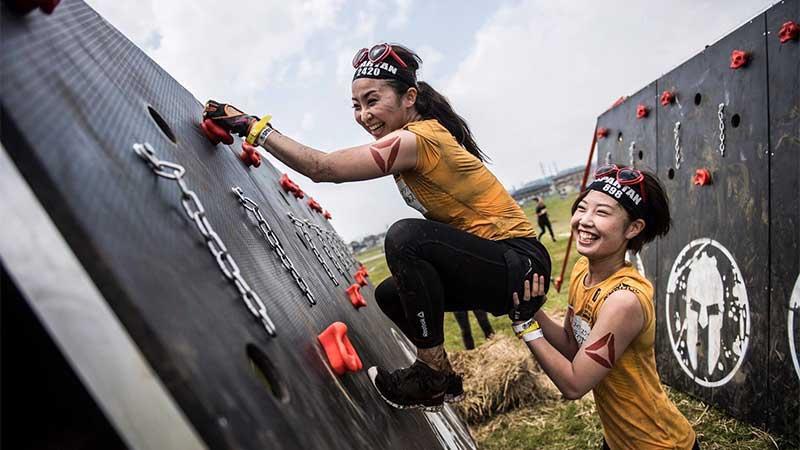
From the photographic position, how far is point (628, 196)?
2.71m

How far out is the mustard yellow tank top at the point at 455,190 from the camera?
2.49m

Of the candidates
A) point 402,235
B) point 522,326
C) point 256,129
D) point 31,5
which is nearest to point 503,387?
point 522,326

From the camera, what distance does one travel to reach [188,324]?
3.73ft

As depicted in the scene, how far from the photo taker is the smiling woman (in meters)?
2.31

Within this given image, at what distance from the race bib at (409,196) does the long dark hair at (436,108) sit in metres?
0.37

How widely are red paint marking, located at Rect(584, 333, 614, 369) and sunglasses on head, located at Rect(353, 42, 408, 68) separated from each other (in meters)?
1.52

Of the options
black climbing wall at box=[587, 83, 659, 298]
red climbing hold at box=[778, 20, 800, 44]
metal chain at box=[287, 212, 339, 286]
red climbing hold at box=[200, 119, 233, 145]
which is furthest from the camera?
black climbing wall at box=[587, 83, 659, 298]

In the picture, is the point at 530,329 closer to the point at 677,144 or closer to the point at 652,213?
the point at 652,213

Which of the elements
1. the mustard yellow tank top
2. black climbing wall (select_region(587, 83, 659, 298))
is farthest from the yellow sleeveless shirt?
black climbing wall (select_region(587, 83, 659, 298))

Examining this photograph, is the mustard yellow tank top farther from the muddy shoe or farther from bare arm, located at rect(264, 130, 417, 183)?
the muddy shoe

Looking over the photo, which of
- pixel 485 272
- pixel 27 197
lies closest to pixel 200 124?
pixel 485 272

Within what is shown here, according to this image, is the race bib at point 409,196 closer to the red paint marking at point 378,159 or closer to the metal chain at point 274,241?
the red paint marking at point 378,159

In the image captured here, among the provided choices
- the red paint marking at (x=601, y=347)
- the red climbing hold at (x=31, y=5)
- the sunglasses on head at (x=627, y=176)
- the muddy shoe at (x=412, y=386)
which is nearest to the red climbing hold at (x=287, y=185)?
the muddy shoe at (x=412, y=386)

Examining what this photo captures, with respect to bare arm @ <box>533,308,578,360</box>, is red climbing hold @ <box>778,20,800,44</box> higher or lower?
higher
